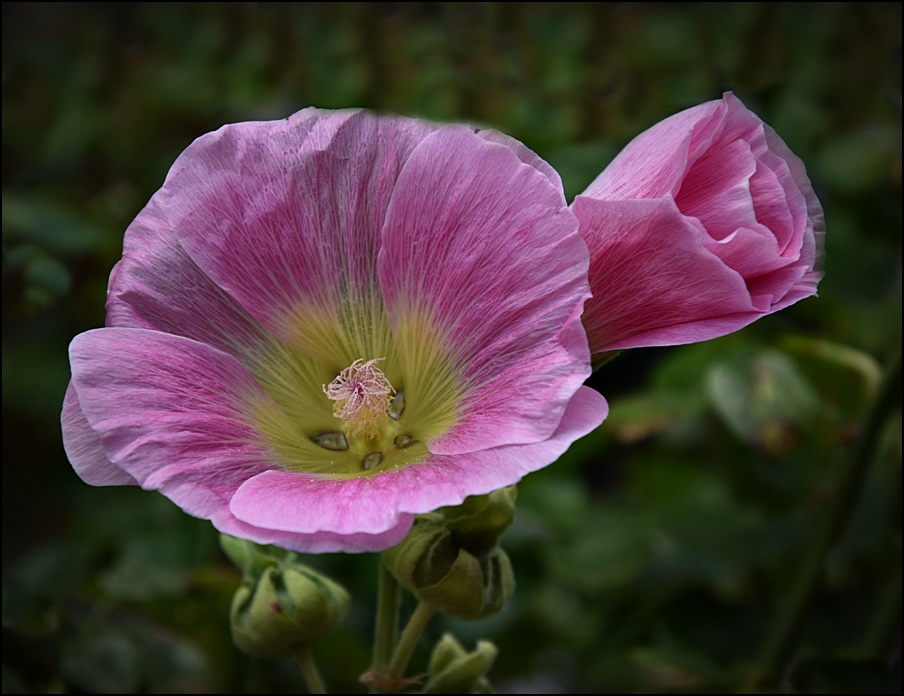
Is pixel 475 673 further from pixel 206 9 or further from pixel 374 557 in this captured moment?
pixel 206 9

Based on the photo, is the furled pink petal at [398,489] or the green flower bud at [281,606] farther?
the green flower bud at [281,606]

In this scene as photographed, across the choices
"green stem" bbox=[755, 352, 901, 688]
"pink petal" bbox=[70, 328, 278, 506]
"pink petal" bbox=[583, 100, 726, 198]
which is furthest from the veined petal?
"green stem" bbox=[755, 352, 901, 688]

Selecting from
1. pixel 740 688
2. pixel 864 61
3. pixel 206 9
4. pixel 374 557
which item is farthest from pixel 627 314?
pixel 206 9

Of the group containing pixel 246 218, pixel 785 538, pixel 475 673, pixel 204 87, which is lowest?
pixel 785 538

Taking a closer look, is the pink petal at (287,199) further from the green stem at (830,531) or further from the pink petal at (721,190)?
the green stem at (830,531)

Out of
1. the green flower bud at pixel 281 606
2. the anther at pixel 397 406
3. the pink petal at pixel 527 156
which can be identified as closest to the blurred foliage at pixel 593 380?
the green flower bud at pixel 281 606
